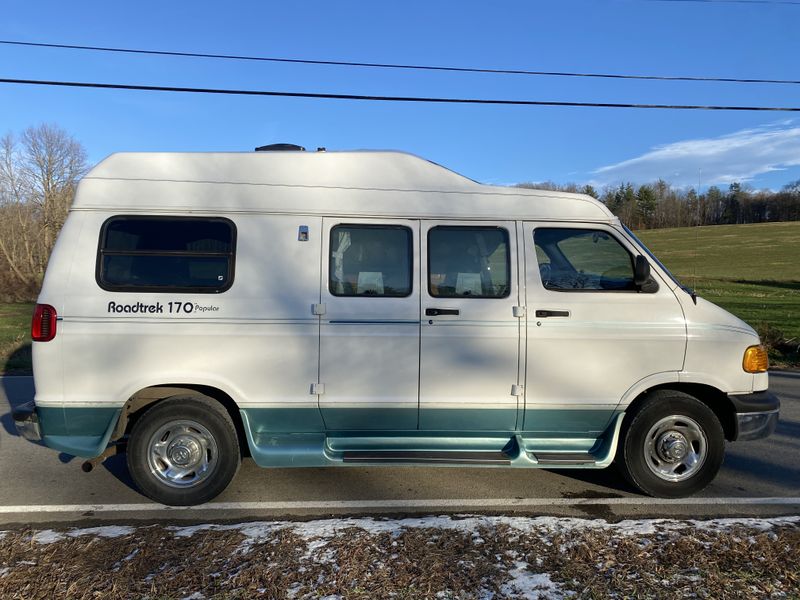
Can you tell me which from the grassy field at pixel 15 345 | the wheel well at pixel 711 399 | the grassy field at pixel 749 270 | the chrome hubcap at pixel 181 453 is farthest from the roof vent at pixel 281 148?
the grassy field at pixel 749 270

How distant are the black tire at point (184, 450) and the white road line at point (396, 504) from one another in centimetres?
11

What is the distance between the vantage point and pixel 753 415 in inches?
165

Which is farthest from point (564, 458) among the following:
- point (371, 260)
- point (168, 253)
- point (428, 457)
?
point (168, 253)

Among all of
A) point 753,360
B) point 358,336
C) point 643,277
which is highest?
point 643,277

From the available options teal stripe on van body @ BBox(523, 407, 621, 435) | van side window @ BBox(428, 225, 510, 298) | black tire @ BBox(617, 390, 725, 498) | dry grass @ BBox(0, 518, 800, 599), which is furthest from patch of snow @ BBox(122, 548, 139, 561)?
black tire @ BBox(617, 390, 725, 498)

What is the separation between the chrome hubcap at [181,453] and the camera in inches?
163

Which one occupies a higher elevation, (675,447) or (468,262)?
(468,262)

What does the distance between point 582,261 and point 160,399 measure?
3.53 m

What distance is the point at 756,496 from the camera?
14.0 ft

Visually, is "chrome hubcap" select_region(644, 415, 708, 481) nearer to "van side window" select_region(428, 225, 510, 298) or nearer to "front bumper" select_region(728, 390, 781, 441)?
"front bumper" select_region(728, 390, 781, 441)

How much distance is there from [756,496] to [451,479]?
7.91 feet

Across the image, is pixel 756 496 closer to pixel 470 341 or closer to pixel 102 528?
pixel 470 341

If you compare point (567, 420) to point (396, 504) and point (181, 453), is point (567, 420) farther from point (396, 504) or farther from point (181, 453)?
point (181, 453)

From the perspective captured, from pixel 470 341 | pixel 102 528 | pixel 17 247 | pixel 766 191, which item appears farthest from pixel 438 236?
pixel 766 191
